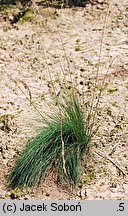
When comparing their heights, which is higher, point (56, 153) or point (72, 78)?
point (72, 78)

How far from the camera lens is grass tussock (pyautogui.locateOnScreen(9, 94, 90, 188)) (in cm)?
313

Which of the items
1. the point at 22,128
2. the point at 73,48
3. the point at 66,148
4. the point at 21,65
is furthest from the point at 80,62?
the point at 66,148

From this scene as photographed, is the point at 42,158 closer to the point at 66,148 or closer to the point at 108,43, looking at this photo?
the point at 66,148

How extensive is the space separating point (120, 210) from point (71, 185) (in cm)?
43

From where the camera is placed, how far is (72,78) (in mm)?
4316

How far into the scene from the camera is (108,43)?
483 cm

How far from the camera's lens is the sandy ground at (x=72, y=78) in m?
3.15

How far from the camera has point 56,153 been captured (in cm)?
319

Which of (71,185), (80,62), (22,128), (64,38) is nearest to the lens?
(71,185)

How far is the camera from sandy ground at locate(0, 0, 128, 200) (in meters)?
3.15

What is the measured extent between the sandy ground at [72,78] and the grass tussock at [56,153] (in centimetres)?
8

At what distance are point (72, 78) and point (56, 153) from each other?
4.27ft

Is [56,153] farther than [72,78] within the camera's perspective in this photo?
No

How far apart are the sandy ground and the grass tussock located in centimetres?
8
